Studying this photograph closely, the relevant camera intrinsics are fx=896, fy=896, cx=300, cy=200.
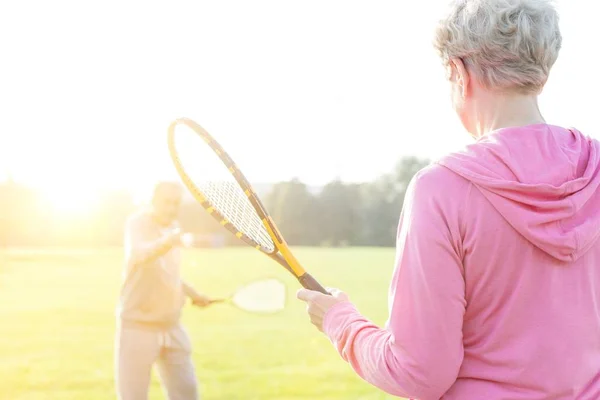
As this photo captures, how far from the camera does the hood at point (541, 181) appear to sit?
4.97ft

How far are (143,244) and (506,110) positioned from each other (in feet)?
11.0

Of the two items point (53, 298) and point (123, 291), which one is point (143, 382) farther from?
point (53, 298)

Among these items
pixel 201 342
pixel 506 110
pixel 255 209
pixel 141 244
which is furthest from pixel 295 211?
pixel 506 110

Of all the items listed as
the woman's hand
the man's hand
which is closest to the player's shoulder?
the woman's hand

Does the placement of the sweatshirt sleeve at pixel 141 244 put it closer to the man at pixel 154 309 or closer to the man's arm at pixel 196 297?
the man at pixel 154 309

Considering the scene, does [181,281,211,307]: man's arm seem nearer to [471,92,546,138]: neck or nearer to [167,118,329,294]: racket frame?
[167,118,329,294]: racket frame

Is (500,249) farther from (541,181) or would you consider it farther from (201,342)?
(201,342)

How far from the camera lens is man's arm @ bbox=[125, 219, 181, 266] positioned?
15.1 ft

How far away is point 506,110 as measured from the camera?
5.38 feet

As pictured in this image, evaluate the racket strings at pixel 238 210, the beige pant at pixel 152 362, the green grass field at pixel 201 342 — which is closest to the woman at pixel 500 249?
the racket strings at pixel 238 210

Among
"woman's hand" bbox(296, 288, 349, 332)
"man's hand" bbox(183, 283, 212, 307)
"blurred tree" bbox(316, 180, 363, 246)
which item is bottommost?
"blurred tree" bbox(316, 180, 363, 246)

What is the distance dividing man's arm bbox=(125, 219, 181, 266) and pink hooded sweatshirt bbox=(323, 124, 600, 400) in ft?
10.1

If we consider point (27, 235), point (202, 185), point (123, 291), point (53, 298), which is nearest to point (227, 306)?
point (53, 298)

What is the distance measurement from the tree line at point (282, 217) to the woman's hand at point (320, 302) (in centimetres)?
2901
